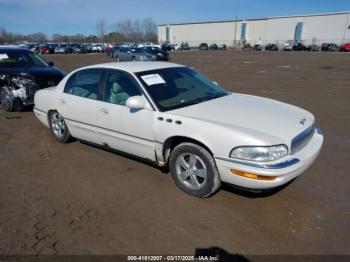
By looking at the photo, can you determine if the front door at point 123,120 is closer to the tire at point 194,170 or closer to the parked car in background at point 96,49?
the tire at point 194,170

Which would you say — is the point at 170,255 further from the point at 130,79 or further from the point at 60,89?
the point at 60,89

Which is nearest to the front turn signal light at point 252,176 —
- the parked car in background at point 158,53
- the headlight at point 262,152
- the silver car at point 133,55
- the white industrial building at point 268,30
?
the headlight at point 262,152

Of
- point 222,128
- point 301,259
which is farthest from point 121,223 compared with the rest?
point 301,259

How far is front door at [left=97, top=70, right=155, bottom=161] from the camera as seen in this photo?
12.7 feet

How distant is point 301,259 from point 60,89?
175 inches

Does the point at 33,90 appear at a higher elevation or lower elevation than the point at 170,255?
higher

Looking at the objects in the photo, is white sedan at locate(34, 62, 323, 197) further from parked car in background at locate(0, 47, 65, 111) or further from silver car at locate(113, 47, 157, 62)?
silver car at locate(113, 47, 157, 62)

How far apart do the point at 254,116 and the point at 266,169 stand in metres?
0.80

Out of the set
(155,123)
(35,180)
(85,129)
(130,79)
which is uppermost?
(130,79)

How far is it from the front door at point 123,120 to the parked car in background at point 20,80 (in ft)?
13.8

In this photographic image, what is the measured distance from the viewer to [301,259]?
8.66 ft

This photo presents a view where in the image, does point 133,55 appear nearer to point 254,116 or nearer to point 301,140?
point 254,116

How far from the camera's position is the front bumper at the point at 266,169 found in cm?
→ 301

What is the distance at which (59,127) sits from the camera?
5.48 metres
